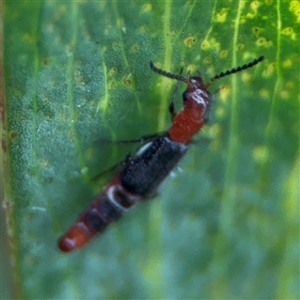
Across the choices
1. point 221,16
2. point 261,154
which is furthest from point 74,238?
point 221,16

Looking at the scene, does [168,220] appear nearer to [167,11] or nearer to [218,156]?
[218,156]

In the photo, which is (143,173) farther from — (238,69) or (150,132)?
(238,69)

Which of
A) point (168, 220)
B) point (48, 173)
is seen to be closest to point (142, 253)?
point (168, 220)

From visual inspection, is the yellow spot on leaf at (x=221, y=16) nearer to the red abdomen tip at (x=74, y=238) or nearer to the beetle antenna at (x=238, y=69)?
the beetle antenna at (x=238, y=69)

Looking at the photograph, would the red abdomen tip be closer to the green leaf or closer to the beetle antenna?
the green leaf

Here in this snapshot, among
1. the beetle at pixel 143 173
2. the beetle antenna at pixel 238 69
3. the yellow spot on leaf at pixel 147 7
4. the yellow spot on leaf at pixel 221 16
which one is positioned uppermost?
the yellow spot on leaf at pixel 147 7

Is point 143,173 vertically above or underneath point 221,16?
underneath

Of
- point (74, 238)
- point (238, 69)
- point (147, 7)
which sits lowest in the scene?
point (74, 238)

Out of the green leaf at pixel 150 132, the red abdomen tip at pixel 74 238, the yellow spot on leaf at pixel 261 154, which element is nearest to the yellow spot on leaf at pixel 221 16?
the green leaf at pixel 150 132
